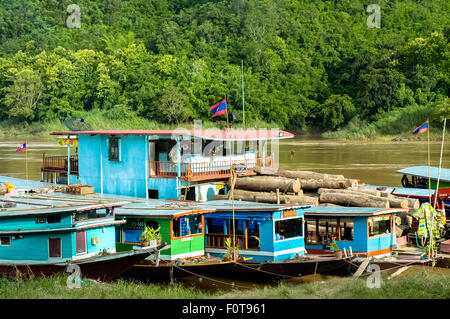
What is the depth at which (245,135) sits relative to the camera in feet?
78.8

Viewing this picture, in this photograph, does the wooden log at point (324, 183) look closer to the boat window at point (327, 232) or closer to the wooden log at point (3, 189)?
the boat window at point (327, 232)

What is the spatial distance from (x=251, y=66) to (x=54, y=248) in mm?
68746

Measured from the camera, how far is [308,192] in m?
23.1

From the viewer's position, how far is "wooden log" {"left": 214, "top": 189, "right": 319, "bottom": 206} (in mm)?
21328

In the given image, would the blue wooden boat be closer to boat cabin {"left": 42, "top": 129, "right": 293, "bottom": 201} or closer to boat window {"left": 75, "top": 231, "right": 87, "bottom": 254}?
boat window {"left": 75, "top": 231, "right": 87, "bottom": 254}

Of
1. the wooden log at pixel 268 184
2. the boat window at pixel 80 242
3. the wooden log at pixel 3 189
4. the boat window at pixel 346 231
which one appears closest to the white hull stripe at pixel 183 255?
the boat window at pixel 80 242

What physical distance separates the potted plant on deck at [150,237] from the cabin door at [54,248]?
6.75 feet

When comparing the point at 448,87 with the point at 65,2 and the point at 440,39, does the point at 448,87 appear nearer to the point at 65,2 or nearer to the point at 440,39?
the point at 440,39

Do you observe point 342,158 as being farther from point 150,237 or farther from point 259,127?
point 150,237

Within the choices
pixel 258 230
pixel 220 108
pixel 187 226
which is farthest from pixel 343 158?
pixel 187 226
